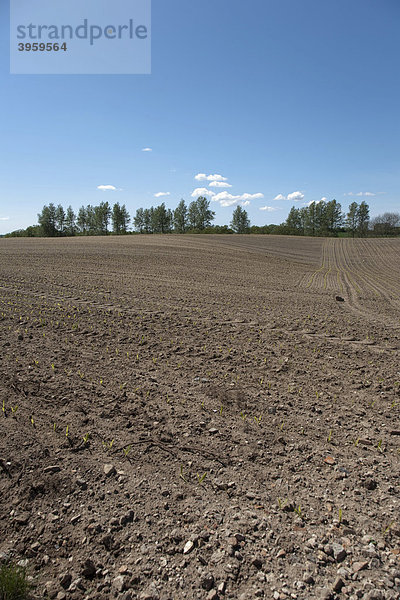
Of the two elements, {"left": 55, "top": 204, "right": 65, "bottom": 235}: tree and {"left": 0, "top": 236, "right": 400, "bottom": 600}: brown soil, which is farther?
{"left": 55, "top": 204, "right": 65, "bottom": 235}: tree

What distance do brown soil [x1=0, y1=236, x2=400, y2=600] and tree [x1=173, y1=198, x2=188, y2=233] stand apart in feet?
328

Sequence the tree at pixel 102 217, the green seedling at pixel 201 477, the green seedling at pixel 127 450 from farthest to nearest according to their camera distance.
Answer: the tree at pixel 102 217
the green seedling at pixel 127 450
the green seedling at pixel 201 477

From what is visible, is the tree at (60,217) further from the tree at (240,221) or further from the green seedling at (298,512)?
the green seedling at (298,512)

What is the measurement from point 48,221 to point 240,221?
200 ft

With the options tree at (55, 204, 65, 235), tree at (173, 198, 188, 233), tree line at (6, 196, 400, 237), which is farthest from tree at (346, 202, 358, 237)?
tree at (55, 204, 65, 235)

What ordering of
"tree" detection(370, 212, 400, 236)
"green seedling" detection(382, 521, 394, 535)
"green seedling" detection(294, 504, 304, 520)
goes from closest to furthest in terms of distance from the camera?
"green seedling" detection(382, 521, 394, 535)
"green seedling" detection(294, 504, 304, 520)
"tree" detection(370, 212, 400, 236)

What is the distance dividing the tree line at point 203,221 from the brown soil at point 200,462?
301 ft

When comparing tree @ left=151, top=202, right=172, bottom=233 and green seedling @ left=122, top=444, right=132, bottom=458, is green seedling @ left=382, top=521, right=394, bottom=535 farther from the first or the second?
tree @ left=151, top=202, right=172, bottom=233

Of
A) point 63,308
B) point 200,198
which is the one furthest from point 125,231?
point 63,308

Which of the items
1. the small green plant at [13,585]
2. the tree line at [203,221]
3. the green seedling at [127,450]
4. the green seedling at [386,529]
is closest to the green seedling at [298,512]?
the green seedling at [386,529]

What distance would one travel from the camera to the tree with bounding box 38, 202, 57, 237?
95438 millimetres

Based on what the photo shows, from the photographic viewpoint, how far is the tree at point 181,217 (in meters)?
105

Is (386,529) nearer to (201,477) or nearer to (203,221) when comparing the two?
(201,477)

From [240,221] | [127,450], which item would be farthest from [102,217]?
[127,450]
